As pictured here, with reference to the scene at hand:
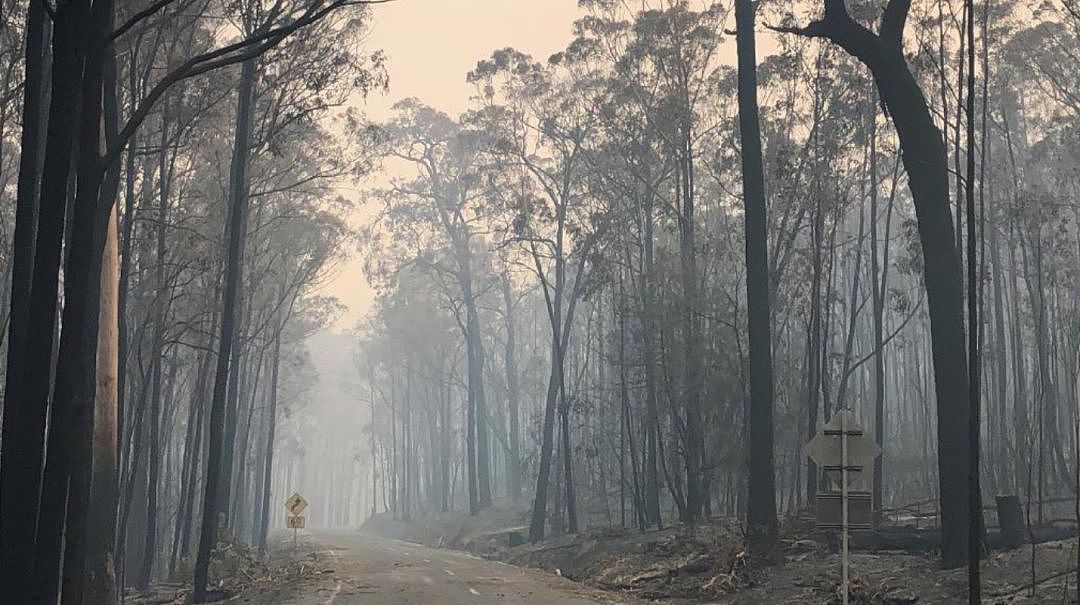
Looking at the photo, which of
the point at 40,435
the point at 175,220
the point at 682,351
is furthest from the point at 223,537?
the point at 40,435

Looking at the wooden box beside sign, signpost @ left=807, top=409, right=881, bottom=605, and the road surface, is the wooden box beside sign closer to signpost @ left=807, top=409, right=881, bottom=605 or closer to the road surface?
signpost @ left=807, top=409, right=881, bottom=605

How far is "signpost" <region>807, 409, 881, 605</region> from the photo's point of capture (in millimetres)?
11297

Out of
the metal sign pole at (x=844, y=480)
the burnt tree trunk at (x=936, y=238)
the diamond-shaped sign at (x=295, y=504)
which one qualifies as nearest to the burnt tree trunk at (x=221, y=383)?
the diamond-shaped sign at (x=295, y=504)

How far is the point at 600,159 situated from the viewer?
3675cm

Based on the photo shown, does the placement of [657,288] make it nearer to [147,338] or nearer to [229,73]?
[229,73]

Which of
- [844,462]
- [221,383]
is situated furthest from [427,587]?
[844,462]

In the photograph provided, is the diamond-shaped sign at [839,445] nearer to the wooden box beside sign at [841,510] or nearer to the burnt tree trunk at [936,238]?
the wooden box beside sign at [841,510]

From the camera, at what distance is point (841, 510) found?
1141 cm

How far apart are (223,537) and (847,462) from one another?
1944 centimetres

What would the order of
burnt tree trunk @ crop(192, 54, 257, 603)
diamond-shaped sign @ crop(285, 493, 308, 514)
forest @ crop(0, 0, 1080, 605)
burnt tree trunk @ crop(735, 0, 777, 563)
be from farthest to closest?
1. diamond-shaped sign @ crop(285, 493, 308, 514)
2. burnt tree trunk @ crop(192, 54, 257, 603)
3. burnt tree trunk @ crop(735, 0, 777, 563)
4. forest @ crop(0, 0, 1080, 605)

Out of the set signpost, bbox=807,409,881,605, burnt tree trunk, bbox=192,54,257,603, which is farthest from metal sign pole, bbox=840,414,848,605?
burnt tree trunk, bbox=192,54,257,603

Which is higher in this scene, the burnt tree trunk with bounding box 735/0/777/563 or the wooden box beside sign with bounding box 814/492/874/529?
the burnt tree trunk with bounding box 735/0/777/563

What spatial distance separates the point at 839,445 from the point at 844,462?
0.22 meters

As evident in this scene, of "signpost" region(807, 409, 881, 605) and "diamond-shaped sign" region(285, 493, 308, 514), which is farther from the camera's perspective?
"diamond-shaped sign" region(285, 493, 308, 514)
